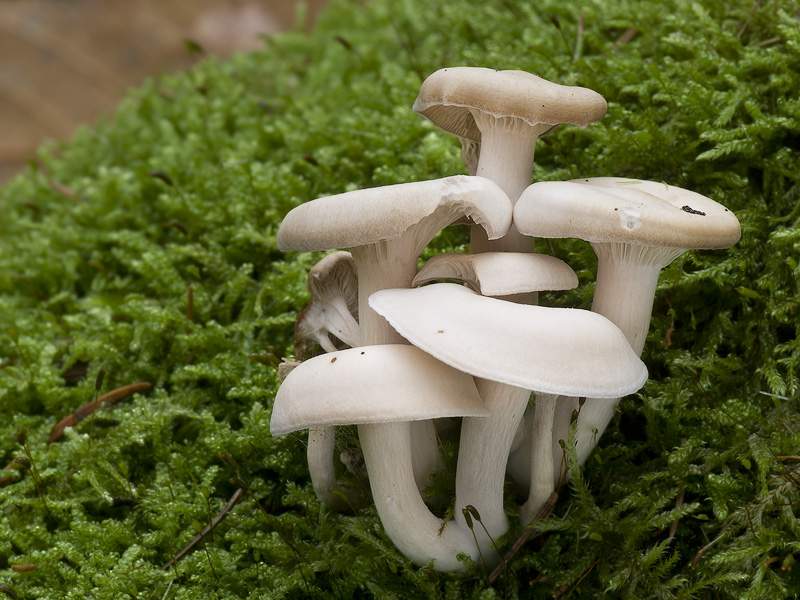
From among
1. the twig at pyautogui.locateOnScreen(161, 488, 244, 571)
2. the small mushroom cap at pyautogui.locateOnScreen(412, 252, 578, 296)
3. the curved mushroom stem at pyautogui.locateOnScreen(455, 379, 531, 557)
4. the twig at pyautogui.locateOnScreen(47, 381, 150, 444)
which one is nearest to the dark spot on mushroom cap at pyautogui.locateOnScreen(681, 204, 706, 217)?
the small mushroom cap at pyautogui.locateOnScreen(412, 252, 578, 296)

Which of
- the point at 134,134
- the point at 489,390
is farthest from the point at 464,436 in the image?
the point at 134,134

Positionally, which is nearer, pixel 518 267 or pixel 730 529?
pixel 518 267

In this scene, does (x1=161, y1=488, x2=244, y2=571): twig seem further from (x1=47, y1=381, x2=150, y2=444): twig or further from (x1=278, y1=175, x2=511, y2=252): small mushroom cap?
(x1=278, y1=175, x2=511, y2=252): small mushroom cap

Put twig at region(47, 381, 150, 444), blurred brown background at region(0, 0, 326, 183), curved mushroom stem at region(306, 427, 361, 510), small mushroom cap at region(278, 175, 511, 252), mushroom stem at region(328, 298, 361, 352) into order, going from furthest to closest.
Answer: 1. blurred brown background at region(0, 0, 326, 183)
2. twig at region(47, 381, 150, 444)
3. mushroom stem at region(328, 298, 361, 352)
4. curved mushroom stem at region(306, 427, 361, 510)
5. small mushroom cap at region(278, 175, 511, 252)

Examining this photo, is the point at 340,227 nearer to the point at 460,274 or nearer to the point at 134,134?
the point at 460,274

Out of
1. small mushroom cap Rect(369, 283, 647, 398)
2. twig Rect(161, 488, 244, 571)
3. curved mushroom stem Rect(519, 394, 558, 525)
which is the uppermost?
small mushroom cap Rect(369, 283, 647, 398)

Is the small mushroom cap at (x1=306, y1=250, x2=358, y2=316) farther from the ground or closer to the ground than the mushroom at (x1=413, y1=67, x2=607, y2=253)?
closer to the ground

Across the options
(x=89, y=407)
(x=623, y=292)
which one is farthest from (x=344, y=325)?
(x=89, y=407)
